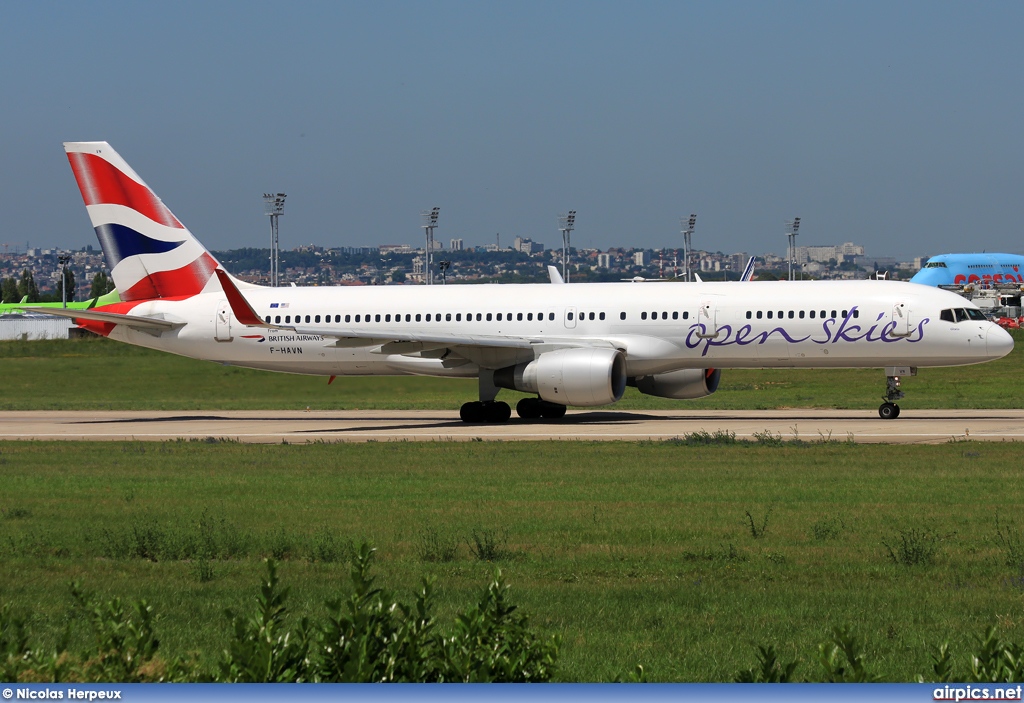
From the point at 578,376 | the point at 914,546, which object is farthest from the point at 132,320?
the point at 914,546

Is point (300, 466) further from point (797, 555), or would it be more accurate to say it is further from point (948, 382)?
point (948, 382)

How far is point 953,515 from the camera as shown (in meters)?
15.6

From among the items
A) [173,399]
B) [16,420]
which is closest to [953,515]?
[16,420]

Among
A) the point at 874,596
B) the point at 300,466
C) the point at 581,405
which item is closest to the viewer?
the point at 874,596

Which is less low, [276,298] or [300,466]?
[276,298]

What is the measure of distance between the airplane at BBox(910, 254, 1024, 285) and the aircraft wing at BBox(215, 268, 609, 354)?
11876 centimetres

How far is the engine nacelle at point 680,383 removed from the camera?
36.6 meters

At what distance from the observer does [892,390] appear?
34031 millimetres

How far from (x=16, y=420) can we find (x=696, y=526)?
29.4 m

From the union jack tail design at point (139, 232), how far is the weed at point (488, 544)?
26107 millimetres

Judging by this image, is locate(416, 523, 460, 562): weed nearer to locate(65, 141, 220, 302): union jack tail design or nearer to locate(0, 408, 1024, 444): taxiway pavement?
locate(0, 408, 1024, 444): taxiway pavement

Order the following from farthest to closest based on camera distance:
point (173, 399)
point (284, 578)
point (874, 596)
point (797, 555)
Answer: point (173, 399) < point (797, 555) < point (284, 578) < point (874, 596)

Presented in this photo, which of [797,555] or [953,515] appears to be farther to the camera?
[953,515]

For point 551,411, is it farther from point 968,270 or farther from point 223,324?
point 968,270
